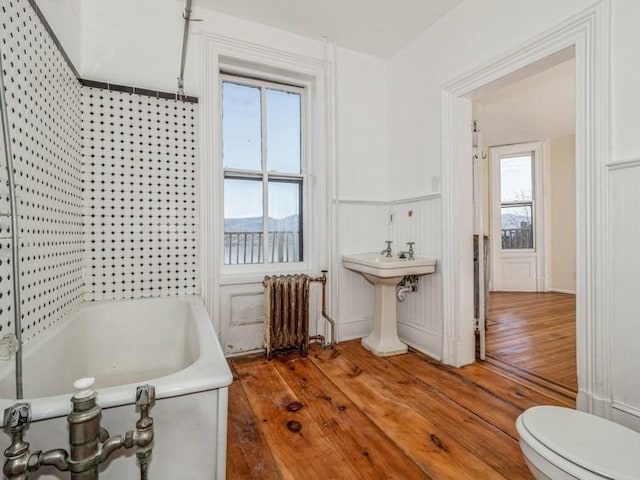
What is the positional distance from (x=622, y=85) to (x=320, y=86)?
82.4 inches

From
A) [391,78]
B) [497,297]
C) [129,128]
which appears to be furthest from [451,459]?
[497,297]

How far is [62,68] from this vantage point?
1.76 m

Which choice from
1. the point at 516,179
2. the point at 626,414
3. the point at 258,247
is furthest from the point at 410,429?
the point at 516,179

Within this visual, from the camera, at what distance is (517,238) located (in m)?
5.55

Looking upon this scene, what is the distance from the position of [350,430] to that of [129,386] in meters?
1.16

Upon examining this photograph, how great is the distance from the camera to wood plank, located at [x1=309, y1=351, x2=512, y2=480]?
1374 mm

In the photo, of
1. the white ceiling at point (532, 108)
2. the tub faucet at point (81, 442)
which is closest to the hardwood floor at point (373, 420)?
the tub faucet at point (81, 442)

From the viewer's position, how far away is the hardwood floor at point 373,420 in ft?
4.55

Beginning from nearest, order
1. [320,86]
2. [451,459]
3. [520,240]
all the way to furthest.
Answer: [451,459] < [320,86] < [520,240]

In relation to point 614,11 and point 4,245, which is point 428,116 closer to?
point 614,11

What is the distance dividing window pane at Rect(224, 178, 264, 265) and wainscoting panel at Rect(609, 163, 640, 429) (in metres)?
2.36

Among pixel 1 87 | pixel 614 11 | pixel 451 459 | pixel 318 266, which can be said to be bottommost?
pixel 451 459

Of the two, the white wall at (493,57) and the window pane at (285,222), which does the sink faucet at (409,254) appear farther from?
the window pane at (285,222)

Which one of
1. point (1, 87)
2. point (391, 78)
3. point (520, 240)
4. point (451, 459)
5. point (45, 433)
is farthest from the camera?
point (520, 240)
